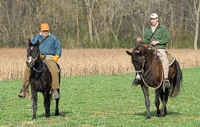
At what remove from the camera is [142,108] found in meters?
12.7

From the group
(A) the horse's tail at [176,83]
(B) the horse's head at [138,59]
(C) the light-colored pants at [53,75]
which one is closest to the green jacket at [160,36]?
(A) the horse's tail at [176,83]

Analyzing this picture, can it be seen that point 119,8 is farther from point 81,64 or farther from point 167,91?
point 167,91

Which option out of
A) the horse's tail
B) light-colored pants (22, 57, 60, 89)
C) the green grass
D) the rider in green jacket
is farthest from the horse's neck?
the horse's tail

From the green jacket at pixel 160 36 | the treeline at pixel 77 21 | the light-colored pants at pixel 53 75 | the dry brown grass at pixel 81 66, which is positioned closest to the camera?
the light-colored pants at pixel 53 75

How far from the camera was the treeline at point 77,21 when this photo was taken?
50.1 meters

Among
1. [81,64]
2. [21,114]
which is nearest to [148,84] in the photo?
[21,114]

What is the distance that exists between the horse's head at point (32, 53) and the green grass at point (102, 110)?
1279 mm

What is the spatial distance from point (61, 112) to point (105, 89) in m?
6.77

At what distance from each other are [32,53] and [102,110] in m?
3.19

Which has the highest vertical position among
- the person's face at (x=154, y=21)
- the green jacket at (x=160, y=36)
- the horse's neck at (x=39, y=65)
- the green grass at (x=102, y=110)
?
the person's face at (x=154, y=21)

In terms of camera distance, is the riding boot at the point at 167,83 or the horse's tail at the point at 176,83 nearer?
the riding boot at the point at 167,83

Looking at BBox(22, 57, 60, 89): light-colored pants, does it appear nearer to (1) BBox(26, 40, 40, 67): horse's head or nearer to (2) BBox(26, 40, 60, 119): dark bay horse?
(2) BBox(26, 40, 60, 119): dark bay horse

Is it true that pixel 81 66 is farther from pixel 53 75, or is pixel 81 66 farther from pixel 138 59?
pixel 138 59

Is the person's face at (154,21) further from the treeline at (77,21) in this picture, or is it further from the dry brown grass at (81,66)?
the treeline at (77,21)
